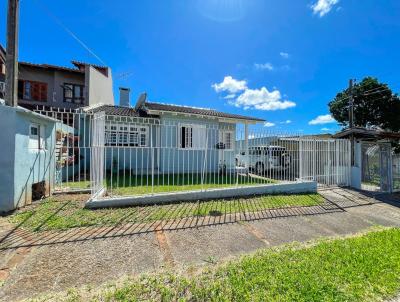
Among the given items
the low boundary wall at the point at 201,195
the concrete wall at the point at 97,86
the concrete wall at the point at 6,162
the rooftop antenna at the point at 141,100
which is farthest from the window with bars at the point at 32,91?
the low boundary wall at the point at 201,195

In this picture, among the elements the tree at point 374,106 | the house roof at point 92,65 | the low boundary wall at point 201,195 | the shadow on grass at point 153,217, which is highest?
the house roof at point 92,65

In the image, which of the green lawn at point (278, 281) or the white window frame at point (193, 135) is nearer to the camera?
the green lawn at point (278, 281)

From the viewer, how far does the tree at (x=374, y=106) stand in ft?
72.6

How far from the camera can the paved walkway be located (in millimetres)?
2907

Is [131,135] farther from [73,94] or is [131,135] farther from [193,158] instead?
[73,94]

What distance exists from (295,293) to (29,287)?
333cm

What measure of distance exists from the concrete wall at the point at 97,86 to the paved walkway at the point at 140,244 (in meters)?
17.4

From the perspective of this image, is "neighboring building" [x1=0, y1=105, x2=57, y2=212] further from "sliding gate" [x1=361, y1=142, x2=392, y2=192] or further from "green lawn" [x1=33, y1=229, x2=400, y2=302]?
"sliding gate" [x1=361, y1=142, x2=392, y2=192]

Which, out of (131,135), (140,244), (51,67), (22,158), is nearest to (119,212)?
(140,244)

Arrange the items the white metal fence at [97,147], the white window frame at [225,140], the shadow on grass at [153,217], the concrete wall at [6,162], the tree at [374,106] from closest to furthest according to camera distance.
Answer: the shadow on grass at [153,217], the concrete wall at [6,162], the white metal fence at [97,147], the white window frame at [225,140], the tree at [374,106]

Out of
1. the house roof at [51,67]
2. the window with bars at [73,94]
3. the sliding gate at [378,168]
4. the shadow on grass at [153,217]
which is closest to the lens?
the shadow on grass at [153,217]

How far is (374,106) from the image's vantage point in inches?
904

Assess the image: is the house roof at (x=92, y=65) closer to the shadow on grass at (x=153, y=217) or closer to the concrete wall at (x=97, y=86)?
the concrete wall at (x=97, y=86)

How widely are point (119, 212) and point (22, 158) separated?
290cm
